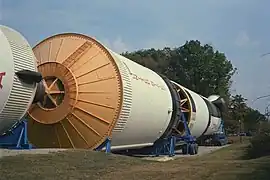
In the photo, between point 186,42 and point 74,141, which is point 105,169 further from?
point 186,42

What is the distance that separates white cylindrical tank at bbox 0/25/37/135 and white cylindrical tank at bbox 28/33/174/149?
239 centimetres

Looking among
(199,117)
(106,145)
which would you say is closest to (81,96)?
(106,145)

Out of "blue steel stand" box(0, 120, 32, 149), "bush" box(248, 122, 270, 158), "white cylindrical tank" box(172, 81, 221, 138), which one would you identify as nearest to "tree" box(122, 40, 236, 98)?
"white cylindrical tank" box(172, 81, 221, 138)

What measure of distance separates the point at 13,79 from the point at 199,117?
773 inches

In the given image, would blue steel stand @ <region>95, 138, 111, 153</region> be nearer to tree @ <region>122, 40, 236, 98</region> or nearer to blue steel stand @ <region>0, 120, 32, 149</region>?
blue steel stand @ <region>0, 120, 32, 149</region>

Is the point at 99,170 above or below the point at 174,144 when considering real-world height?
Result: below

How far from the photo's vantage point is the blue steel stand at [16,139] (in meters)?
13.6

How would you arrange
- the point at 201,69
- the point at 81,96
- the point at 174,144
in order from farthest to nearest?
the point at 201,69, the point at 174,144, the point at 81,96

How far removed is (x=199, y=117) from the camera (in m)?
30.1

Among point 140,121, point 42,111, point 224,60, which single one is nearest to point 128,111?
point 140,121

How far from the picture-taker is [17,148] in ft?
44.2

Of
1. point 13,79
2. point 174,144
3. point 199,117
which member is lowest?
point 174,144

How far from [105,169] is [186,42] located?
207 ft

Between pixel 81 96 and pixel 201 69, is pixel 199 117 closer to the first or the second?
pixel 81 96
